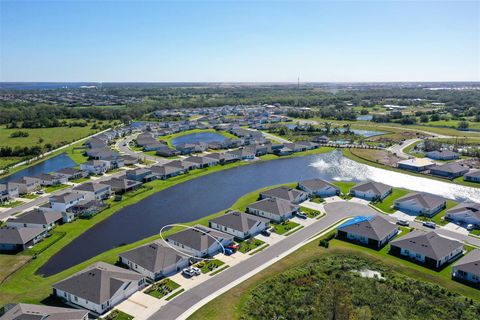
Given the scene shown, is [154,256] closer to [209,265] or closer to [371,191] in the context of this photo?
[209,265]

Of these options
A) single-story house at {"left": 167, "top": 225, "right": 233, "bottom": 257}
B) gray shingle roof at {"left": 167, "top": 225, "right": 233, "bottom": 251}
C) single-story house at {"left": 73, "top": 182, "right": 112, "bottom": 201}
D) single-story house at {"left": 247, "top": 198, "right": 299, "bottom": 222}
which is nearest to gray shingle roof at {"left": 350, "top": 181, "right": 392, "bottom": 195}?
single-story house at {"left": 247, "top": 198, "right": 299, "bottom": 222}

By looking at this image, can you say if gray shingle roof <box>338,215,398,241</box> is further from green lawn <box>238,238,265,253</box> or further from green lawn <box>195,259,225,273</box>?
green lawn <box>195,259,225,273</box>

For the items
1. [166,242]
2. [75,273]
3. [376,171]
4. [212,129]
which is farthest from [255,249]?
[212,129]

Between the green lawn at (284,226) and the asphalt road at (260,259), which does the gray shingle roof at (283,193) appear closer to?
the asphalt road at (260,259)

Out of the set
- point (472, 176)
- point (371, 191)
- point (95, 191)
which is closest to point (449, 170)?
point (472, 176)

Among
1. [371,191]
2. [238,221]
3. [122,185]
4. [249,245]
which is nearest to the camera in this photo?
[249,245]
